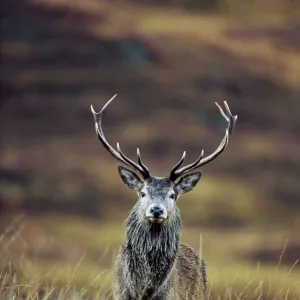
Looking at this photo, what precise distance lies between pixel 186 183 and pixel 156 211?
0.61m

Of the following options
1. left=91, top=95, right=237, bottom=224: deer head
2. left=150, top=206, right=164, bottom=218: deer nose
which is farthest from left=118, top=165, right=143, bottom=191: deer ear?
left=150, top=206, right=164, bottom=218: deer nose

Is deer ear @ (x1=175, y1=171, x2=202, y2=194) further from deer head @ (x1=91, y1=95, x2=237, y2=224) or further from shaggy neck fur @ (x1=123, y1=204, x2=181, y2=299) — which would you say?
shaggy neck fur @ (x1=123, y1=204, x2=181, y2=299)

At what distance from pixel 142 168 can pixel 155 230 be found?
430 millimetres

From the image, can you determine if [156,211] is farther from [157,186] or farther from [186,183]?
[186,183]

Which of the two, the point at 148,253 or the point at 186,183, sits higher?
the point at 186,183

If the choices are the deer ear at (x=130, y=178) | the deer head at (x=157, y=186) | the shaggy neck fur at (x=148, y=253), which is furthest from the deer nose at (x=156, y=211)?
the deer ear at (x=130, y=178)

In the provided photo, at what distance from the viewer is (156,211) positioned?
339 inches

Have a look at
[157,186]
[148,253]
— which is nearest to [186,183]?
[157,186]

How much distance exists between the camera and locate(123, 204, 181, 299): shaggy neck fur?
8.87 meters

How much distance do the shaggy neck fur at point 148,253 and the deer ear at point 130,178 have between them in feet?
0.58

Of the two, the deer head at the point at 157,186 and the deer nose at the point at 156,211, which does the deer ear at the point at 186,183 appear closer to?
the deer head at the point at 157,186

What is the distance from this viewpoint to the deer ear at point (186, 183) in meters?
9.09

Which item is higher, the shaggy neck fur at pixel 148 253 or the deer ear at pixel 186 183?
the deer ear at pixel 186 183

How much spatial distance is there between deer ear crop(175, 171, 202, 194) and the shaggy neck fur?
193 millimetres
